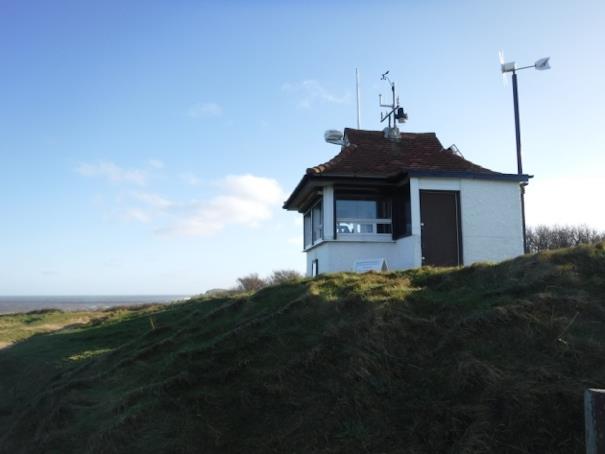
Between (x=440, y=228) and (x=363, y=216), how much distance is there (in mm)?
2286

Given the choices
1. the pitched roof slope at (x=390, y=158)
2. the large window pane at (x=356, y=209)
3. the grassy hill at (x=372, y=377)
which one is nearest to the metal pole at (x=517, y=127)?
the pitched roof slope at (x=390, y=158)

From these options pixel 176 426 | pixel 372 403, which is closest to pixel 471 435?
pixel 372 403

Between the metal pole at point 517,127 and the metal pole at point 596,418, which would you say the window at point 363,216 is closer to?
the metal pole at point 517,127

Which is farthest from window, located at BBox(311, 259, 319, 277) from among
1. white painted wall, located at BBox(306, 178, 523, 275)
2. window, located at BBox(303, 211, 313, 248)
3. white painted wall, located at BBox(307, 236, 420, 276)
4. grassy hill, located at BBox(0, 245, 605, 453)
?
grassy hill, located at BBox(0, 245, 605, 453)

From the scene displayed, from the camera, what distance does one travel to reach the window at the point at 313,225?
17234 millimetres

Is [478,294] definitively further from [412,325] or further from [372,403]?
[372,403]

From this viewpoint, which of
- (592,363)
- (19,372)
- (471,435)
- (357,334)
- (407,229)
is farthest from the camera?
(407,229)

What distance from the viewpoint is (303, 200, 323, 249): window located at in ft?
56.5

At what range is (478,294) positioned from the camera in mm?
6727

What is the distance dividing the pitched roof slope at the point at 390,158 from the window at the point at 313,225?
182cm

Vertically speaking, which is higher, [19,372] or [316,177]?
[316,177]

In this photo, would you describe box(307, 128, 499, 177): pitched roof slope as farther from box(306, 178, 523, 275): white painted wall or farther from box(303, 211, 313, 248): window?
box(303, 211, 313, 248): window

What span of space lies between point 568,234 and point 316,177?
35205 mm

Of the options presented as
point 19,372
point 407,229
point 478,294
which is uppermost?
point 407,229
